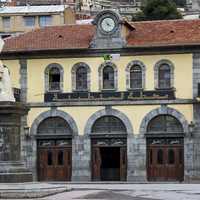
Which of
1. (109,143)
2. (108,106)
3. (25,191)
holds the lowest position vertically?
(25,191)

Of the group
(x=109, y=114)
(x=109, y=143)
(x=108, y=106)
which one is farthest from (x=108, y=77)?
(x=109, y=143)

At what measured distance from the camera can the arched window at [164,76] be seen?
5256 cm

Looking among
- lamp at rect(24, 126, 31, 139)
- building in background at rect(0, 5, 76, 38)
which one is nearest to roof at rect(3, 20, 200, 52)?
lamp at rect(24, 126, 31, 139)

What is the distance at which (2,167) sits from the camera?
3241 centimetres

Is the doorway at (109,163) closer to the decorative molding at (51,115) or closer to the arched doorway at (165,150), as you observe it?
the arched doorway at (165,150)

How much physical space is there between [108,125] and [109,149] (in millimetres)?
1465

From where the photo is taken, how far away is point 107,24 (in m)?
53.6

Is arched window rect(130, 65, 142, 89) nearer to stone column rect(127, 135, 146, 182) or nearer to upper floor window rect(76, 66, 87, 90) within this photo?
upper floor window rect(76, 66, 87, 90)

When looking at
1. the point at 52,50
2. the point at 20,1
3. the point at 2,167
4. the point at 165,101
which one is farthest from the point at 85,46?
the point at 20,1

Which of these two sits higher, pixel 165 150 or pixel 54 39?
pixel 54 39

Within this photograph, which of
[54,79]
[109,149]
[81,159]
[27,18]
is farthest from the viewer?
[27,18]

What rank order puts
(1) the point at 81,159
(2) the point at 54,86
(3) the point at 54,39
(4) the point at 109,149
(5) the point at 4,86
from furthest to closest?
(3) the point at 54,39 → (2) the point at 54,86 → (4) the point at 109,149 → (1) the point at 81,159 → (5) the point at 4,86

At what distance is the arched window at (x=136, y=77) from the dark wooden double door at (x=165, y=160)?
3.55 m

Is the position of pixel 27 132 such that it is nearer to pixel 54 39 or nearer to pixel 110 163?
pixel 110 163
